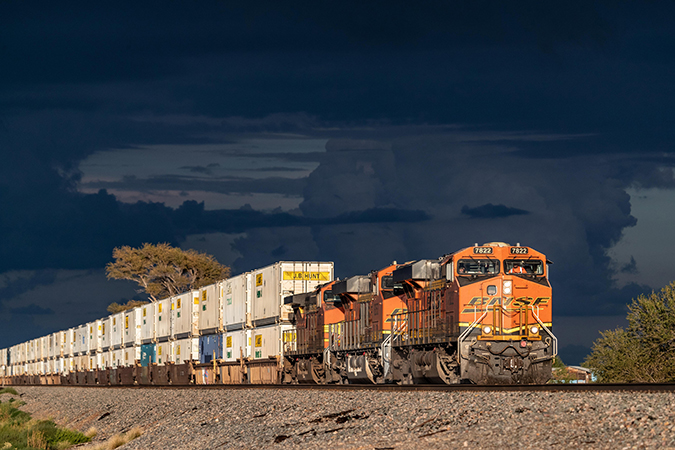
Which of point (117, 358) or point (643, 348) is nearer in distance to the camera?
point (643, 348)

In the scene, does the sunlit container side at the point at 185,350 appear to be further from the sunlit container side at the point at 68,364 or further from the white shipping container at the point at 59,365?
the white shipping container at the point at 59,365

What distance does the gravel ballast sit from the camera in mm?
10508

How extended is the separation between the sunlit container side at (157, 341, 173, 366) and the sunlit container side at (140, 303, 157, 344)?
1.77 metres

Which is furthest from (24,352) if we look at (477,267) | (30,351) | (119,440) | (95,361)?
(477,267)

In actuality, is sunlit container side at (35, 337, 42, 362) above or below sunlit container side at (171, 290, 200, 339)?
below

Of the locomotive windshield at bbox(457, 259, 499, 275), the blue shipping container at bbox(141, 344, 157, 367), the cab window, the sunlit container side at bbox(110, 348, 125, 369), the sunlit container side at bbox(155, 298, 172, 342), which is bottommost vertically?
the sunlit container side at bbox(110, 348, 125, 369)

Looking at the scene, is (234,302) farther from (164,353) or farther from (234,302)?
(164,353)

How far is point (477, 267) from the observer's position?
1950 centimetres

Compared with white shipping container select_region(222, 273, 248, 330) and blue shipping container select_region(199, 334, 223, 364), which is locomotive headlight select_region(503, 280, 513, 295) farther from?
blue shipping container select_region(199, 334, 223, 364)

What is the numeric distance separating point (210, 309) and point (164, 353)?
6.91 meters

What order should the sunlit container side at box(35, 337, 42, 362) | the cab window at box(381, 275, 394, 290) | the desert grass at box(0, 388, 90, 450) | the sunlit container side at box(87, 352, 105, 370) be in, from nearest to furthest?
1. the cab window at box(381, 275, 394, 290)
2. the desert grass at box(0, 388, 90, 450)
3. the sunlit container side at box(87, 352, 105, 370)
4. the sunlit container side at box(35, 337, 42, 362)

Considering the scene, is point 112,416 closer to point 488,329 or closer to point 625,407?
point 488,329

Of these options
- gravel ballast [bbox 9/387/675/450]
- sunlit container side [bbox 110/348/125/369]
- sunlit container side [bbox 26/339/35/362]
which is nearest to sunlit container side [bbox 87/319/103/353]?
sunlit container side [bbox 110/348/125/369]

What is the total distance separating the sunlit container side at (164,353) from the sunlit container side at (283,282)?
12009 mm
